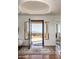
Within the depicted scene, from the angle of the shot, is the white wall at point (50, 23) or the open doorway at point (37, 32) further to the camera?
the open doorway at point (37, 32)

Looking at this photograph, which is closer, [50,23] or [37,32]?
[50,23]

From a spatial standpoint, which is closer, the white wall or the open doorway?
the white wall

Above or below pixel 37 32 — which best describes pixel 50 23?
above
